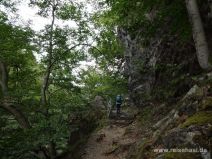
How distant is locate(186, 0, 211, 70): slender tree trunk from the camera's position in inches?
433

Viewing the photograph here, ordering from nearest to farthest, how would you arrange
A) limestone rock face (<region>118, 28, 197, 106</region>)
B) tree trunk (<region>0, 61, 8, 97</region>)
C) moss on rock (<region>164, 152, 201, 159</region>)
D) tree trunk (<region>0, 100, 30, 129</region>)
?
moss on rock (<region>164, 152, 201, 159</region>), limestone rock face (<region>118, 28, 197, 106</region>), tree trunk (<region>0, 100, 30, 129</region>), tree trunk (<region>0, 61, 8, 97</region>)

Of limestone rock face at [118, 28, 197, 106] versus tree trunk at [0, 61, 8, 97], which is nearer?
limestone rock face at [118, 28, 197, 106]

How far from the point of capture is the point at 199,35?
1104 cm

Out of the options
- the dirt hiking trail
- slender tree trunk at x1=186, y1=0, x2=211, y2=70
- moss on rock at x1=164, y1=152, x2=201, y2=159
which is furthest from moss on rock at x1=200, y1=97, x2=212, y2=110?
the dirt hiking trail

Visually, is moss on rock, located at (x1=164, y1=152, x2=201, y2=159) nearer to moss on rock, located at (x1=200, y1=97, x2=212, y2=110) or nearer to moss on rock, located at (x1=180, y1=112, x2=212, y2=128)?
moss on rock, located at (x1=180, y1=112, x2=212, y2=128)

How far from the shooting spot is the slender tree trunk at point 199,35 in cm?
1099

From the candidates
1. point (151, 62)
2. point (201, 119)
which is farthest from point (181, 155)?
point (151, 62)

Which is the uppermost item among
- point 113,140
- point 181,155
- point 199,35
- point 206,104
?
point 199,35

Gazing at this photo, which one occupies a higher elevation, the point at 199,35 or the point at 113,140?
the point at 199,35

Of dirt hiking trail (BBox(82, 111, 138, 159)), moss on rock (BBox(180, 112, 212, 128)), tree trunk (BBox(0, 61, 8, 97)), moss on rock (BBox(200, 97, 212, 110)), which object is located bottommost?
dirt hiking trail (BBox(82, 111, 138, 159))

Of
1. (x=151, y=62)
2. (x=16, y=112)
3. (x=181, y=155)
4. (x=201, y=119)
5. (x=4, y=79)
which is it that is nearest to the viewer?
(x=181, y=155)

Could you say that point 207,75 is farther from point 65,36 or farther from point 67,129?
point 65,36

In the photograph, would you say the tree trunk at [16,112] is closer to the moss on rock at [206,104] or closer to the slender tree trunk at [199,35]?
the slender tree trunk at [199,35]

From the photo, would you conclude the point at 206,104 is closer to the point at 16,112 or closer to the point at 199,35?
the point at 199,35
